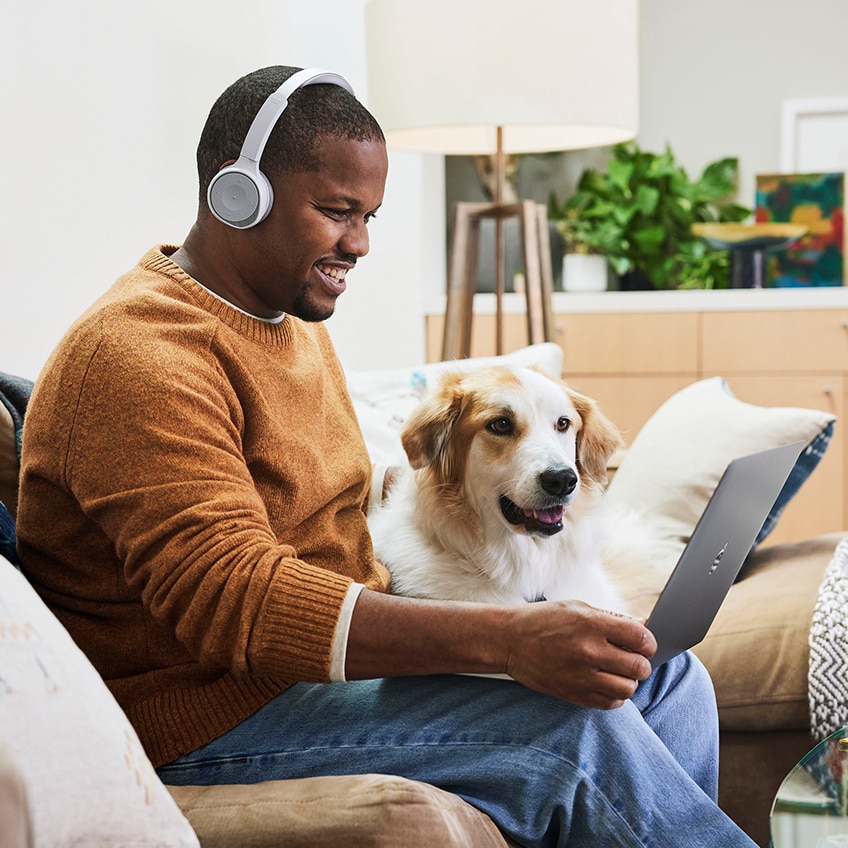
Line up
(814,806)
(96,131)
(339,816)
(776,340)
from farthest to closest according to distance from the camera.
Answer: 1. (776,340)
2. (96,131)
3. (814,806)
4. (339,816)

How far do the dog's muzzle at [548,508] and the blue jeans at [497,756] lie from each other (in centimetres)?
31

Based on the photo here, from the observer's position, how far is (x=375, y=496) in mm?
1673

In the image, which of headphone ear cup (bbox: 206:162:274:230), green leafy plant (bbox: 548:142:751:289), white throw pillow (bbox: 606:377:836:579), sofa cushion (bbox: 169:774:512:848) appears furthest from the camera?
green leafy plant (bbox: 548:142:751:289)

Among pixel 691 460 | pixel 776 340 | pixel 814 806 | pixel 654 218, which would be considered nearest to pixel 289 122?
pixel 814 806

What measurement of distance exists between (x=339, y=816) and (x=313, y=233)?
0.62 meters

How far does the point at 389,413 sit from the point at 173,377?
3.39 feet

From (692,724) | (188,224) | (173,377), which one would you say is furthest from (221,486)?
(188,224)

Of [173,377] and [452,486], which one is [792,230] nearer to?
[452,486]

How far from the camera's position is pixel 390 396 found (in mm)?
2125

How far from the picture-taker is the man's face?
1182mm

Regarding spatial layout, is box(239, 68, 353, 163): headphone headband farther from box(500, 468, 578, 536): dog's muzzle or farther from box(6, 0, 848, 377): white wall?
box(6, 0, 848, 377): white wall

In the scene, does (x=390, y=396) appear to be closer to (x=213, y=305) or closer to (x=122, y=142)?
(x=122, y=142)

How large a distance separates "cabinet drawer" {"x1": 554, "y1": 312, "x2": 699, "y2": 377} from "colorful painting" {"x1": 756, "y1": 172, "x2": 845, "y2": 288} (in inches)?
18.8

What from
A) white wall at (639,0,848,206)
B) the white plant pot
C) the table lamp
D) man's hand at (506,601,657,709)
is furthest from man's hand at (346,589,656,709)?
white wall at (639,0,848,206)
